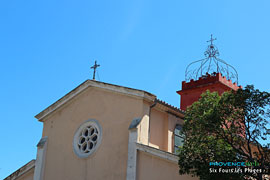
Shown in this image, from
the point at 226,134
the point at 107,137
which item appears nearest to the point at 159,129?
the point at 107,137

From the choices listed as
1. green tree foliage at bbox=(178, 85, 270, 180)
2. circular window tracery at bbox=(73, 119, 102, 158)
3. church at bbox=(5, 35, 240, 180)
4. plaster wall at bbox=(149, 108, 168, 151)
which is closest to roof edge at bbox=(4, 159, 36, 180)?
church at bbox=(5, 35, 240, 180)

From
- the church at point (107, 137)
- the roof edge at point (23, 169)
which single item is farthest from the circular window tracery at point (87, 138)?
the roof edge at point (23, 169)

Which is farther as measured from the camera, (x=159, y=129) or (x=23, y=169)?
(x=23, y=169)

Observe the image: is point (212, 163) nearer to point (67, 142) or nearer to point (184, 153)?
point (184, 153)

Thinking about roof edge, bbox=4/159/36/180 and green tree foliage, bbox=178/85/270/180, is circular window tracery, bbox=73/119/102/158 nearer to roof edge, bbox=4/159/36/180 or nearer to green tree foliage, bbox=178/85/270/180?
roof edge, bbox=4/159/36/180

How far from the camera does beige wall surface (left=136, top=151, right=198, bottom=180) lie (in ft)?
52.7

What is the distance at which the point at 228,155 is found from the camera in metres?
12.9

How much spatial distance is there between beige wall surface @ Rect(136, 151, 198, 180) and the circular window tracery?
117 inches

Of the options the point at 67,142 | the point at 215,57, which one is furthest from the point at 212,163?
the point at 215,57

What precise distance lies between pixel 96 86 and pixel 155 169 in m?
5.97

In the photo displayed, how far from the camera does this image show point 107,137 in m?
19.2

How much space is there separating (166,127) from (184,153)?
5270 millimetres

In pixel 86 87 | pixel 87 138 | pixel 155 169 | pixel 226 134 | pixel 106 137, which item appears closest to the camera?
Result: pixel 226 134

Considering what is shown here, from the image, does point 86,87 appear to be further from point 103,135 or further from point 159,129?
point 159,129
